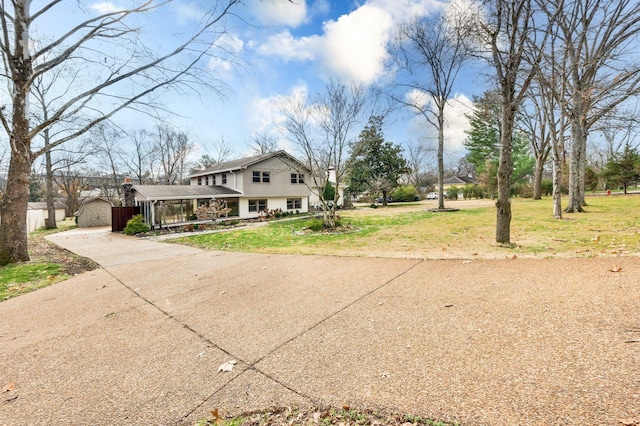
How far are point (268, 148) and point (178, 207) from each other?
39.2 ft

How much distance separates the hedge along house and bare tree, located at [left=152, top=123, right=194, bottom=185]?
14725 mm

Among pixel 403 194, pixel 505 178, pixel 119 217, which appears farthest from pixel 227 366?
pixel 403 194

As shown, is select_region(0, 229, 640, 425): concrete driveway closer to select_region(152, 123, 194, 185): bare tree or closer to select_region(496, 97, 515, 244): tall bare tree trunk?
select_region(496, 97, 515, 244): tall bare tree trunk

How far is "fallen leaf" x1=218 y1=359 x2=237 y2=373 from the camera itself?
2652mm

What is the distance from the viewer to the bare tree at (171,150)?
37156 millimetres

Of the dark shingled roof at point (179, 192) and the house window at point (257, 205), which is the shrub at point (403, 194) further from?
the dark shingled roof at point (179, 192)

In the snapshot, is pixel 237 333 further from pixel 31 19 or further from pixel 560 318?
pixel 31 19

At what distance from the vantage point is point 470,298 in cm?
384

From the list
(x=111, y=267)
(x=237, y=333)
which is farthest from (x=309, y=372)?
(x=111, y=267)

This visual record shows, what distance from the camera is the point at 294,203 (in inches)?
1044

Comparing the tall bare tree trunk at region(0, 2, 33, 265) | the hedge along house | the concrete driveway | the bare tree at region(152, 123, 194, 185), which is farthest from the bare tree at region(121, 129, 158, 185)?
the concrete driveway

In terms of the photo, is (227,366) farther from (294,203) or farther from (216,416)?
(294,203)

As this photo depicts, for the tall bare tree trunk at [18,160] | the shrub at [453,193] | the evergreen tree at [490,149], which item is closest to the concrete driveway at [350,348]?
the tall bare tree trunk at [18,160]

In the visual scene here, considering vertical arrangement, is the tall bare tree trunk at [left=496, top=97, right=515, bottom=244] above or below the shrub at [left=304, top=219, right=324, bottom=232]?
above
